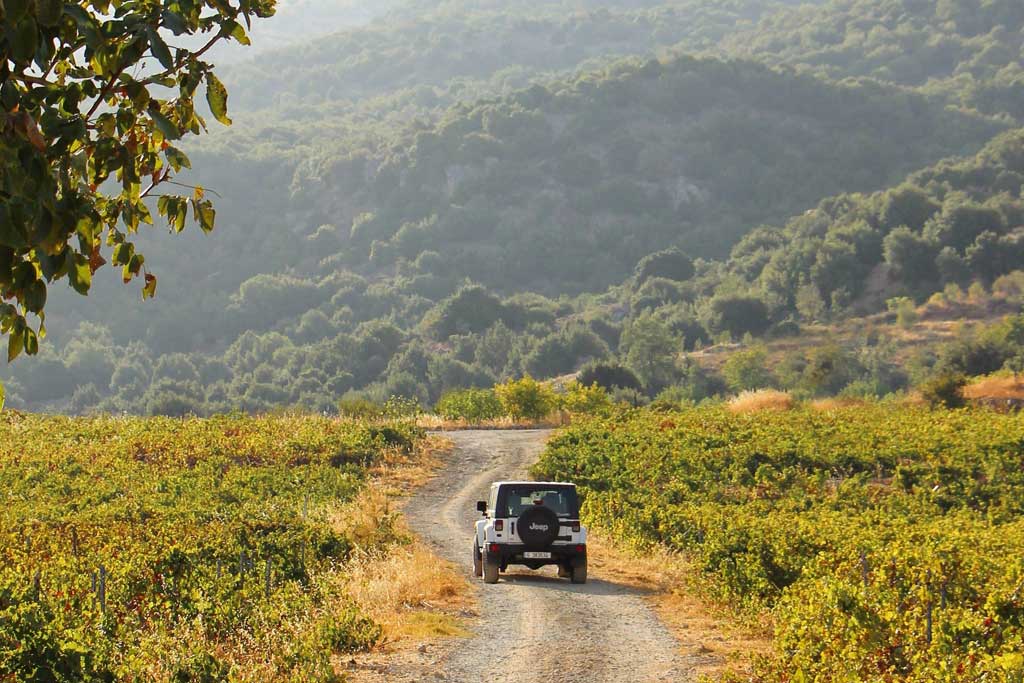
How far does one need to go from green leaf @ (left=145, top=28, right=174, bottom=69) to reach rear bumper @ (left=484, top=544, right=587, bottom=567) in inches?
677

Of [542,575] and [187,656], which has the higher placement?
[187,656]

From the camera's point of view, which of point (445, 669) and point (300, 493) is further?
point (300, 493)

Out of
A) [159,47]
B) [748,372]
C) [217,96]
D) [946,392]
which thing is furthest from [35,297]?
[748,372]

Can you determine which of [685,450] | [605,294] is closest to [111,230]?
[685,450]

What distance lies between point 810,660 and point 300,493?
77.8 ft

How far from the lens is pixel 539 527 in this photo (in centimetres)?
2205

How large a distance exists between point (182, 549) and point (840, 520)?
12.7 metres

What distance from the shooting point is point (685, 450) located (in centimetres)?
3862

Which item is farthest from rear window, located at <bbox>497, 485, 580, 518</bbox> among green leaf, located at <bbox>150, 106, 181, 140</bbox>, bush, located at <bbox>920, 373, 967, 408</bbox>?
bush, located at <bbox>920, 373, 967, 408</bbox>

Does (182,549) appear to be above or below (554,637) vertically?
above

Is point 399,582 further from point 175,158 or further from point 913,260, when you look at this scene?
point 913,260

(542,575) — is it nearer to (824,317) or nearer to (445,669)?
(445,669)

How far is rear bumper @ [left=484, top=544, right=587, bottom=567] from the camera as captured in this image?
22.1 metres

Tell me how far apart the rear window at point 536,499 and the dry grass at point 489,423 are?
31.1 metres
